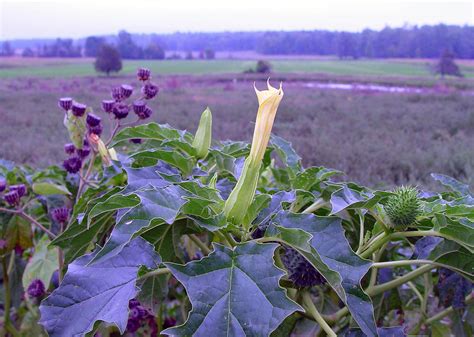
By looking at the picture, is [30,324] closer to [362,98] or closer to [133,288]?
[133,288]

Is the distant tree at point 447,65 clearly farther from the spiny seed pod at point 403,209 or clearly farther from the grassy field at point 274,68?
the spiny seed pod at point 403,209

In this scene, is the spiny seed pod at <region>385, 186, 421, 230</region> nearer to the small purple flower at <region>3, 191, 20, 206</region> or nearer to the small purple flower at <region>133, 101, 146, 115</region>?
the small purple flower at <region>133, 101, 146, 115</region>

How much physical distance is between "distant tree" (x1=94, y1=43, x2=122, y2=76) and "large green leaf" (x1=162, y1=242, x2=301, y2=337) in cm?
2097

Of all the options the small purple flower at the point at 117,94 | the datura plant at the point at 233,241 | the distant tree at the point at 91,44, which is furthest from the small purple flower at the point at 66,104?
the distant tree at the point at 91,44

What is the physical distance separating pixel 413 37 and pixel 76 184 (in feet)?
79.9

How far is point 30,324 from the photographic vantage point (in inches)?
56.9

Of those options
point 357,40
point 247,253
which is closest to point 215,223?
point 247,253

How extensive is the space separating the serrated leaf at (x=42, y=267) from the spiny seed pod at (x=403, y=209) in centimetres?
81

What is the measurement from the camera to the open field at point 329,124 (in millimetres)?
5995

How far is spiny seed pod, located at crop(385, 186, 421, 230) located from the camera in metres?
0.76

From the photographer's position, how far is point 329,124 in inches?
361

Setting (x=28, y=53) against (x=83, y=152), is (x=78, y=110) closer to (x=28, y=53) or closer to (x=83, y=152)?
(x=83, y=152)

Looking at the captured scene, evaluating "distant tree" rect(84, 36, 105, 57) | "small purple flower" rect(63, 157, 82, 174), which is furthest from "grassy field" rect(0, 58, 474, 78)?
"small purple flower" rect(63, 157, 82, 174)

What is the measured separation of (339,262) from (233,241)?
158mm
